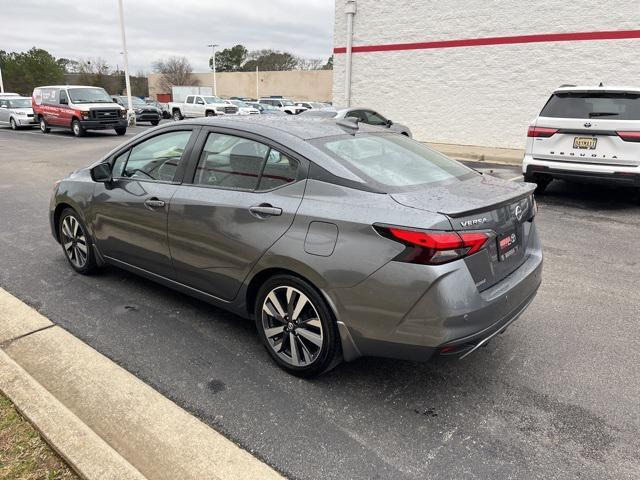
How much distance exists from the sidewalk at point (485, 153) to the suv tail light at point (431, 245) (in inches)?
465

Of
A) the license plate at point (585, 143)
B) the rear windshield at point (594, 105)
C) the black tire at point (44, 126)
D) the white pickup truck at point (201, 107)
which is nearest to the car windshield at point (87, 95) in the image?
the black tire at point (44, 126)

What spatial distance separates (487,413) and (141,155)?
10.5ft

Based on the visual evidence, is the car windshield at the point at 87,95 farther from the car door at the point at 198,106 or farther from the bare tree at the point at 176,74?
the bare tree at the point at 176,74

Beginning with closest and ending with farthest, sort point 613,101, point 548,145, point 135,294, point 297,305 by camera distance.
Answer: point 297,305
point 135,294
point 613,101
point 548,145

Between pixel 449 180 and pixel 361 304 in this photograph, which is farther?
pixel 449 180

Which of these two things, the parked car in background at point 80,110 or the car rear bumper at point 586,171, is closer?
the car rear bumper at point 586,171

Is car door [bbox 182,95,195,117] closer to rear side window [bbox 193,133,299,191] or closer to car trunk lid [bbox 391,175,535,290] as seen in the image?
rear side window [bbox 193,133,299,191]

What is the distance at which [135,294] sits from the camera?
4348 mm

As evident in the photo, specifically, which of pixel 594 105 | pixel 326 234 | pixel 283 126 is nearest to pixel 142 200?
pixel 283 126

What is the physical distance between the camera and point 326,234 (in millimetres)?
2748

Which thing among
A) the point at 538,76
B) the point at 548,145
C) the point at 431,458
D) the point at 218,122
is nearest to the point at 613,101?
the point at 548,145

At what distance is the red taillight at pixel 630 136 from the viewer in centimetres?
690

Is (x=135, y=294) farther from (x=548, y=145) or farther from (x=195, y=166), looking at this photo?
(x=548, y=145)

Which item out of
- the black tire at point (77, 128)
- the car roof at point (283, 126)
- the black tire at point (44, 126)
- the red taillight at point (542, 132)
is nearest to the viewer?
the car roof at point (283, 126)
